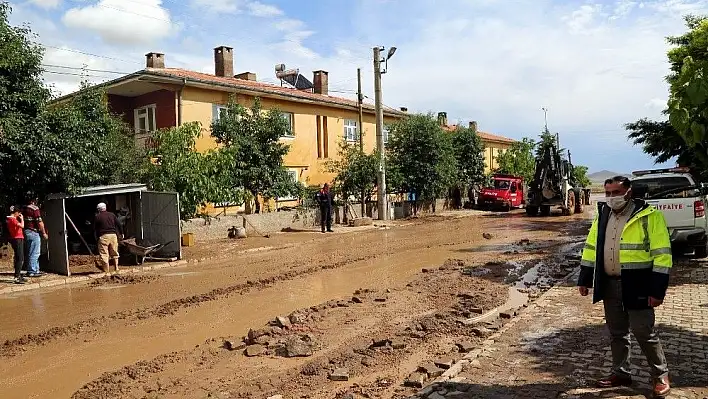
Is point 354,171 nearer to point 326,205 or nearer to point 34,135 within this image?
point 326,205

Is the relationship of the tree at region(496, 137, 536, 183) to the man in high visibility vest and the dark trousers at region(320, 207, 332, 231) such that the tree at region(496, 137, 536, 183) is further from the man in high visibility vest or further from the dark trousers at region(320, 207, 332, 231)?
the man in high visibility vest

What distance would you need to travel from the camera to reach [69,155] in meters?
12.8

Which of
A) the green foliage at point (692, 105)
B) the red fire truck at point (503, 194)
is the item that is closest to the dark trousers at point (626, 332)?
the green foliage at point (692, 105)

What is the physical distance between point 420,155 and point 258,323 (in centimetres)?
2410

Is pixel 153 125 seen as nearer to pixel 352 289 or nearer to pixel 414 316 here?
pixel 352 289

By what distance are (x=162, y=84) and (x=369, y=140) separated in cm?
1596

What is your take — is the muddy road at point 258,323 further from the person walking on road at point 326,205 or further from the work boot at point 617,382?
the person walking on road at point 326,205

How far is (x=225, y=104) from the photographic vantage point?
26.0 m

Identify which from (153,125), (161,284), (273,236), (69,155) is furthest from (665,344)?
(153,125)

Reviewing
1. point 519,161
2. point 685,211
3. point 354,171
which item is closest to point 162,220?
point 354,171

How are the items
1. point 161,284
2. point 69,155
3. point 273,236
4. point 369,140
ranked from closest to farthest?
point 161,284 < point 69,155 < point 273,236 < point 369,140

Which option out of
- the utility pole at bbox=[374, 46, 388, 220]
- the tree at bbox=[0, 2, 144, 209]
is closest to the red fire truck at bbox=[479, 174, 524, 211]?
the utility pole at bbox=[374, 46, 388, 220]

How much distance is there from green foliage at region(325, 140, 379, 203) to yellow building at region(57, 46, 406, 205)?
9.28 ft

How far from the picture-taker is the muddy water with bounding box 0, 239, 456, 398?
6.16 m
